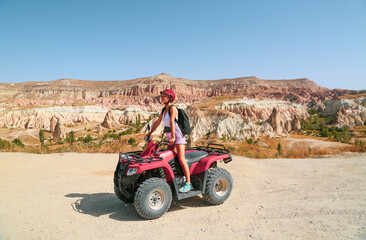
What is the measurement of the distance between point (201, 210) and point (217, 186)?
0.83 meters

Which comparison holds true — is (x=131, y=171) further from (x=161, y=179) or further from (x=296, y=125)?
(x=296, y=125)

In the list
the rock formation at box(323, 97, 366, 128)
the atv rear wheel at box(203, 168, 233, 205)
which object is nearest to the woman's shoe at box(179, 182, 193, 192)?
the atv rear wheel at box(203, 168, 233, 205)

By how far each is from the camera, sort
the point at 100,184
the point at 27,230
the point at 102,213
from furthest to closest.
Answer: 1. the point at 100,184
2. the point at 102,213
3. the point at 27,230

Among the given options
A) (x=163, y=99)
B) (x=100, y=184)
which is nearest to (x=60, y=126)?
(x=100, y=184)

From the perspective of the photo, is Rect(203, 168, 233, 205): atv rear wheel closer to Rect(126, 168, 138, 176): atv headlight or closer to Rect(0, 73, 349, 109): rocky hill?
Rect(126, 168, 138, 176): atv headlight

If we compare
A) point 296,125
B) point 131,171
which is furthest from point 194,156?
point 296,125

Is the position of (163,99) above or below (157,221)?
above

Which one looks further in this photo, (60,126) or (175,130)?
(60,126)

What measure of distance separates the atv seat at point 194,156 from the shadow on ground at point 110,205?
1075 mm

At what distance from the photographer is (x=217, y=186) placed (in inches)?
216

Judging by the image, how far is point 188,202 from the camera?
5422 mm

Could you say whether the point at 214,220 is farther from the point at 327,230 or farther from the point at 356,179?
the point at 356,179

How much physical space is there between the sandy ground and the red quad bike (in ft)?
0.99

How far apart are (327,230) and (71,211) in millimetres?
4943
